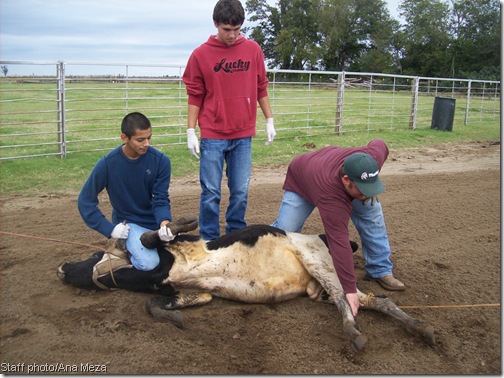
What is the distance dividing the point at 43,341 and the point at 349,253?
211cm

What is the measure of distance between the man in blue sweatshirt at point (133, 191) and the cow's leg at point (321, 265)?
1034 mm

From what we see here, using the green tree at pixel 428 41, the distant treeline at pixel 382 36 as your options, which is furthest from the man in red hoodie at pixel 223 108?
the green tree at pixel 428 41

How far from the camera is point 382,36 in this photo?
46.8m

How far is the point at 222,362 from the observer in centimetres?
312

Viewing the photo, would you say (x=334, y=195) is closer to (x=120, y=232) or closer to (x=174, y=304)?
(x=174, y=304)

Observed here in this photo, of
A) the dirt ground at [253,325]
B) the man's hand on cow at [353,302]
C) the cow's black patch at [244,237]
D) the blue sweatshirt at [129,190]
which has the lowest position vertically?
the dirt ground at [253,325]

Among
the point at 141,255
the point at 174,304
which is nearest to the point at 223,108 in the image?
the point at 141,255

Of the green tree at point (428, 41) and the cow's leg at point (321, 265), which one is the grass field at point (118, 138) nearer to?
the cow's leg at point (321, 265)

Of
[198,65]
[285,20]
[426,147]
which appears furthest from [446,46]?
[198,65]

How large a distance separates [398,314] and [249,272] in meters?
1.12

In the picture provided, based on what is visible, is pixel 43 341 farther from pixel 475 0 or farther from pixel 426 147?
pixel 475 0

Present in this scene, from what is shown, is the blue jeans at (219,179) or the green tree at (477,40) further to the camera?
the green tree at (477,40)

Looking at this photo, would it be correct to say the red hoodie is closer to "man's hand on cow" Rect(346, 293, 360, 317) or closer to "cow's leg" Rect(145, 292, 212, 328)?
"cow's leg" Rect(145, 292, 212, 328)

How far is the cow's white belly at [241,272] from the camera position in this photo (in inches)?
148
